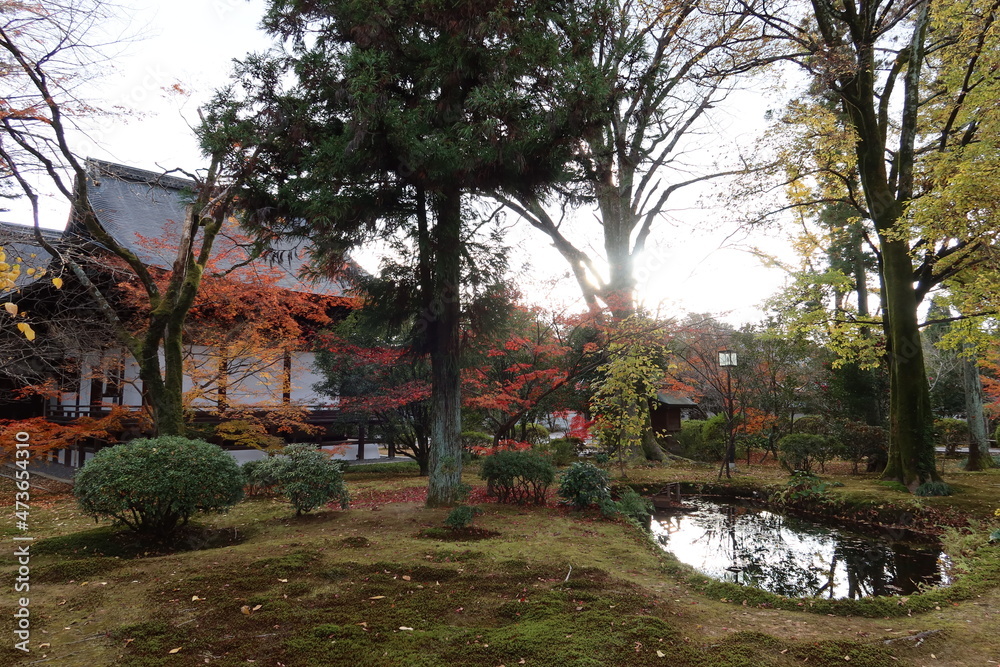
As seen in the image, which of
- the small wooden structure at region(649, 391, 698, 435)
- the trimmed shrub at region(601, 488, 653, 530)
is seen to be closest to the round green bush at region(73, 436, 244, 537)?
the trimmed shrub at region(601, 488, 653, 530)

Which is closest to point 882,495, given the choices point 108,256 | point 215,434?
point 215,434

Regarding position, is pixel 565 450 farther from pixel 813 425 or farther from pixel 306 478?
pixel 306 478

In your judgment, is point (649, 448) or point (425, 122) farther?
point (649, 448)

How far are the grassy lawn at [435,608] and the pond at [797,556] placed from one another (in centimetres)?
64

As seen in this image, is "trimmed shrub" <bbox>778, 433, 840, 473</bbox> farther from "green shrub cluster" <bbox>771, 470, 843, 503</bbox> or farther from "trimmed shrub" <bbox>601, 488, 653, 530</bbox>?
"trimmed shrub" <bbox>601, 488, 653, 530</bbox>

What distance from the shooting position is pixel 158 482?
16.0 ft

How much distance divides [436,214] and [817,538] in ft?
22.7

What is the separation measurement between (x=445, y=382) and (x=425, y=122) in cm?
346

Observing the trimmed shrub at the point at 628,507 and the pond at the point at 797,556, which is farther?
the trimmed shrub at the point at 628,507

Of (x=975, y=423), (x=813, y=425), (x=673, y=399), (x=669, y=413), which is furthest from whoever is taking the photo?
(x=669, y=413)

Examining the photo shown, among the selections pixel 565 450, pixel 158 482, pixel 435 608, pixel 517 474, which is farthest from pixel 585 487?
pixel 565 450

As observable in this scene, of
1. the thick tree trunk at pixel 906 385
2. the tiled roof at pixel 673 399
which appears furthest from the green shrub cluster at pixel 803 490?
the tiled roof at pixel 673 399

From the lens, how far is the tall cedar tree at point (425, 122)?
608cm

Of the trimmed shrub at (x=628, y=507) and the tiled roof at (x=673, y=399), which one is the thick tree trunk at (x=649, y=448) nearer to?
the tiled roof at (x=673, y=399)
